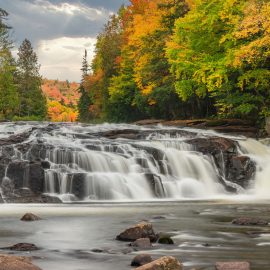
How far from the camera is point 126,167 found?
1902 centimetres

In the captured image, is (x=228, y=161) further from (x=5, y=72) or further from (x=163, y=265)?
(x=5, y=72)

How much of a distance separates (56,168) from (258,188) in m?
8.28

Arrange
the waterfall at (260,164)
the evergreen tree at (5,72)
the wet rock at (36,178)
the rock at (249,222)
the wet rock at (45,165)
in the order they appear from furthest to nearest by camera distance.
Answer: the evergreen tree at (5,72), the waterfall at (260,164), the wet rock at (45,165), the wet rock at (36,178), the rock at (249,222)

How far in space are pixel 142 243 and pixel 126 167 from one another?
37.3ft

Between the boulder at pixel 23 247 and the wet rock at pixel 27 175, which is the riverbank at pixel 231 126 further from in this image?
the boulder at pixel 23 247

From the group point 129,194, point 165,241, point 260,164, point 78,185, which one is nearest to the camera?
point 165,241

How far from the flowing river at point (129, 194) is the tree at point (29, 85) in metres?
53.5

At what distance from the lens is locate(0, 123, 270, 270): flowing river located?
752 centimetres

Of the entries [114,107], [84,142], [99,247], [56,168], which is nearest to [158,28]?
[114,107]

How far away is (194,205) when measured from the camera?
14914mm

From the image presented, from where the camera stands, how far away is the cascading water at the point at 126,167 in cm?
1736

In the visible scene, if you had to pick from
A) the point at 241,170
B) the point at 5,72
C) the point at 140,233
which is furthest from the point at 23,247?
the point at 5,72

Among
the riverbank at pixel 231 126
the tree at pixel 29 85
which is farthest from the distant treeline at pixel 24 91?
the riverbank at pixel 231 126

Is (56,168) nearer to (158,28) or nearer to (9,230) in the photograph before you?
Result: (9,230)
